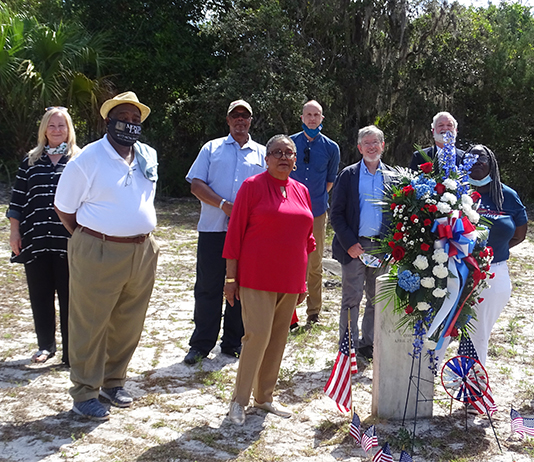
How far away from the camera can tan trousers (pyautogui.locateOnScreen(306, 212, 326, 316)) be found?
6438 mm

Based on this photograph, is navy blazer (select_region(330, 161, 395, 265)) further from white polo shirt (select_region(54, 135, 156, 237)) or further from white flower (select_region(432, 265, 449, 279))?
white polo shirt (select_region(54, 135, 156, 237))

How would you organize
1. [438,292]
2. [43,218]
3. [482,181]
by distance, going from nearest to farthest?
[438,292] < [482,181] < [43,218]

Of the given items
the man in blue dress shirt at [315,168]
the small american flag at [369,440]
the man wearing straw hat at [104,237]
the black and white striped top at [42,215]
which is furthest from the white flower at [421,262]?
the black and white striped top at [42,215]

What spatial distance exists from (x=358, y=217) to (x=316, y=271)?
1.32 m

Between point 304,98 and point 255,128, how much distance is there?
1.50 m

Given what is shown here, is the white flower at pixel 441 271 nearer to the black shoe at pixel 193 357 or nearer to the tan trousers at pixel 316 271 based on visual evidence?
the black shoe at pixel 193 357

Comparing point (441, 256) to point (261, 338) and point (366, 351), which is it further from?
point (366, 351)

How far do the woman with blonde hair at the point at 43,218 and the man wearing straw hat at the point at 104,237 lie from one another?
0.84 m

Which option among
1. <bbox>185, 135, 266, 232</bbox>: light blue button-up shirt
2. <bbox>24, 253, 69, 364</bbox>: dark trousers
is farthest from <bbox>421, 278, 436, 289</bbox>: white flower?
<bbox>24, 253, 69, 364</bbox>: dark trousers

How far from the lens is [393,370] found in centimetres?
427

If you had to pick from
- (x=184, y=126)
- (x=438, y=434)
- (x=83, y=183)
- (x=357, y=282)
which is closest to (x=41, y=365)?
(x=83, y=183)

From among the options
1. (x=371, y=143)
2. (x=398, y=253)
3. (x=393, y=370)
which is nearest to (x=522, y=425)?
(x=393, y=370)

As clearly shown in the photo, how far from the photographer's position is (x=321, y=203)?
21.0 feet

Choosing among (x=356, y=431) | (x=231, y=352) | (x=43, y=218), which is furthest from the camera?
(x=231, y=352)
